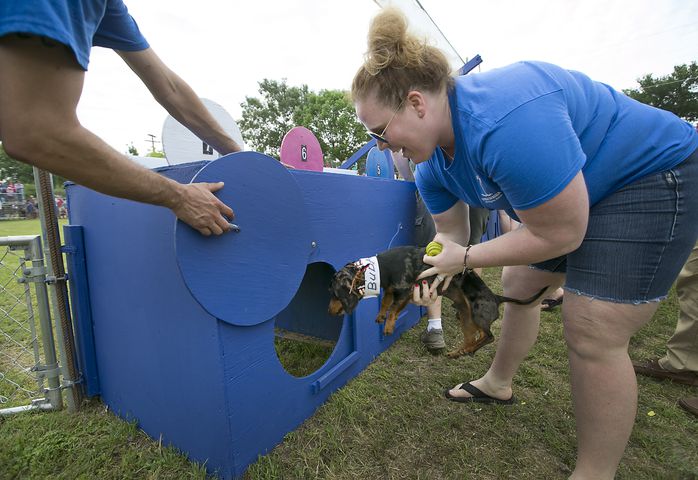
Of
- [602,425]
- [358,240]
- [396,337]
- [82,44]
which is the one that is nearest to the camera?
[82,44]

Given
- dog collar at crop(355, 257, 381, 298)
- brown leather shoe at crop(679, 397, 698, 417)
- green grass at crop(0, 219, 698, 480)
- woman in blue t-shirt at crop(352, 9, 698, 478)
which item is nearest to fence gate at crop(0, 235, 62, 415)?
green grass at crop(0, 219, 698, 480)

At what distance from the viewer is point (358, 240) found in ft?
7.85

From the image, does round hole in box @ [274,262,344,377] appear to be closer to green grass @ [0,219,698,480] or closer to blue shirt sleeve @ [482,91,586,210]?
green grass @ [0,219,698,480]

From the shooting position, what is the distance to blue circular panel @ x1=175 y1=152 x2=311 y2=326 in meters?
1.30

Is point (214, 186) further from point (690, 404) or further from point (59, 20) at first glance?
point (690, 404)

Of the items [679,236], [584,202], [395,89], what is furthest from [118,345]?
[679,236]

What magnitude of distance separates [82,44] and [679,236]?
1.96 m

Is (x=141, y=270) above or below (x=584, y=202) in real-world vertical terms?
below

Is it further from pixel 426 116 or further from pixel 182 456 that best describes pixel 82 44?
pixel 182 456

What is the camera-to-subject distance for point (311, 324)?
10.2 ft

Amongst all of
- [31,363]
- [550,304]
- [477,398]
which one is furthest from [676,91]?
[31,363]

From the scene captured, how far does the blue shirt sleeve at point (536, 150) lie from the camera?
1002 mm

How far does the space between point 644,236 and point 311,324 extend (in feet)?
8.05

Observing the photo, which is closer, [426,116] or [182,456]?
[426,116]
